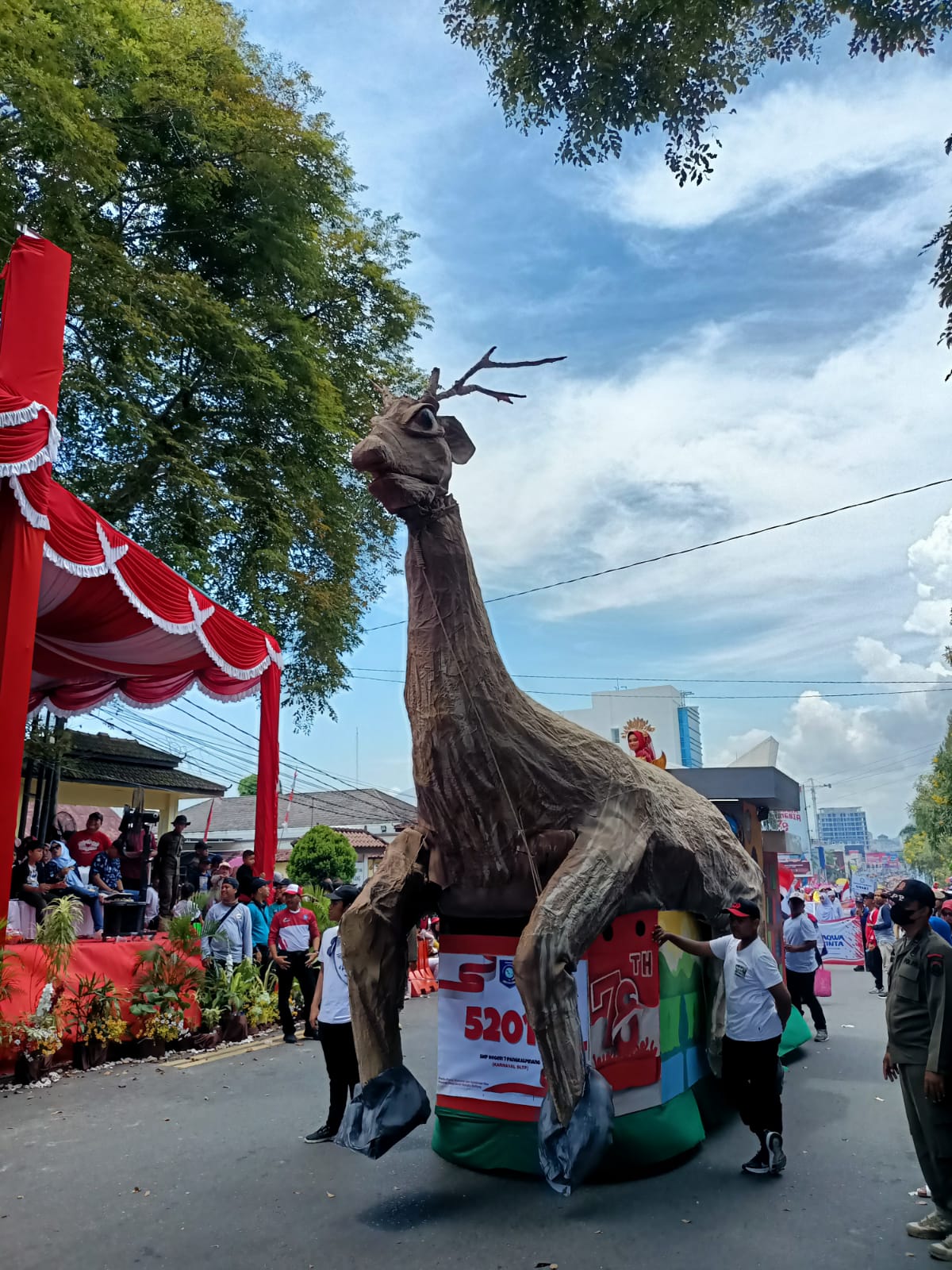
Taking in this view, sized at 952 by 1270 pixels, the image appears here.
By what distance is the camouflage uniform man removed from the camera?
3635mm

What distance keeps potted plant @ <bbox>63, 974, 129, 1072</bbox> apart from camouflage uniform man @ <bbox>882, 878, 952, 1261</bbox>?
6.20 meters

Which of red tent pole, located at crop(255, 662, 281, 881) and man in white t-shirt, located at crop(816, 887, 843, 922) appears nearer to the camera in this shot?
red tent pole, located at crop(255, 662, 281, 881)

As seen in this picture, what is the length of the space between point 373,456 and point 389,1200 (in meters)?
3.65

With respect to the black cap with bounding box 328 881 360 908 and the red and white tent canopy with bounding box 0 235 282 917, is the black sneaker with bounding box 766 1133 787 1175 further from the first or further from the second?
the red and white tent canopy with bounding box 0 235 282 917

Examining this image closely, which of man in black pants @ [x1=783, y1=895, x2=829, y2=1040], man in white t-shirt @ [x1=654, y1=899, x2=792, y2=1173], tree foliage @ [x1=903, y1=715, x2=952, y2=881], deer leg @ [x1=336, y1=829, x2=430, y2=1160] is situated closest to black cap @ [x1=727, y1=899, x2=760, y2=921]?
man in white t-shirt @ [x1=654, y1=899, x2=792, y2=1173]

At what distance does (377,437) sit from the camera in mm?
3766

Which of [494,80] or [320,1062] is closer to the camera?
[494,80]

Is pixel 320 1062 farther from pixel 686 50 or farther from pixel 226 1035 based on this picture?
pixel 686 50

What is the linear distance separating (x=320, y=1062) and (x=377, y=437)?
5.93m

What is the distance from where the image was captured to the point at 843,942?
53.7 ft

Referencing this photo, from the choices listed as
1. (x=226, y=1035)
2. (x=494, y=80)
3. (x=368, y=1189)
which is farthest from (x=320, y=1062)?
(x=494, y=80)

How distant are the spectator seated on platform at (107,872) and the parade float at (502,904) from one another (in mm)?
7336

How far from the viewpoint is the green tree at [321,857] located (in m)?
20.7

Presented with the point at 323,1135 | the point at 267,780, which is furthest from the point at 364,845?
the point at 323,1135
